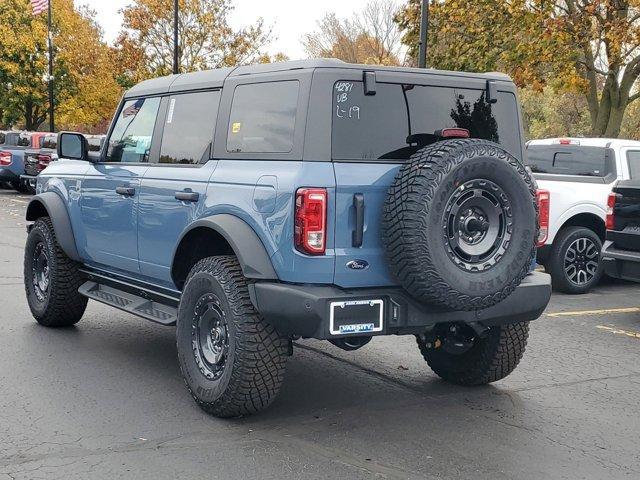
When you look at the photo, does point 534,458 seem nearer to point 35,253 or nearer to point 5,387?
point 5,387

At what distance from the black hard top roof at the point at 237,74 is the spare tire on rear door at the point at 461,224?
2.12 ft

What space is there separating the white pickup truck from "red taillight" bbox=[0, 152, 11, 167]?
764 inches

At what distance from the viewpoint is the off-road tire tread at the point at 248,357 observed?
4508 millimetres

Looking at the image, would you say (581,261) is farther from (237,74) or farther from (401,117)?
(237,74)

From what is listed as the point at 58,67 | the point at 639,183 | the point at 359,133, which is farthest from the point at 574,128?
the point at 359,133

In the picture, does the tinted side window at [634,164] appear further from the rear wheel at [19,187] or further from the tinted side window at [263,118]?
the rear wheel at [19,187]

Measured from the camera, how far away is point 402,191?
14.2 feet

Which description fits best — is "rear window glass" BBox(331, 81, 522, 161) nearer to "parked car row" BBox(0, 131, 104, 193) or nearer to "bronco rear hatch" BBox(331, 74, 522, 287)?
"bronco rear hatch" BBox(331, 74, 522, 287)

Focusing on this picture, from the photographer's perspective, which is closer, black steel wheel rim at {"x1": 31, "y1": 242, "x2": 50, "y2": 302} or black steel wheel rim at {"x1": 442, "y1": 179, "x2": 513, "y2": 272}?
black steel wheel rim at {"x1": 442, "y1": 179, "x2": 513, "y2": 272}

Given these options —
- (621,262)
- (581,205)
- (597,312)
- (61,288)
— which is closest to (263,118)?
(61,288)

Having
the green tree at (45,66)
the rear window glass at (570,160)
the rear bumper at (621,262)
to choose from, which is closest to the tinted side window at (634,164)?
the rear window glass at (570,160)

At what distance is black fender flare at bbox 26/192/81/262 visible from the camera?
668 centimetres

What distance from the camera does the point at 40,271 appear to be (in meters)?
7.29

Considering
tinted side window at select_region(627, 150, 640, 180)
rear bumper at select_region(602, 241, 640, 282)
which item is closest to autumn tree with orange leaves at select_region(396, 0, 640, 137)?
tinted side window at select_region(627, 150, 640, 180)
